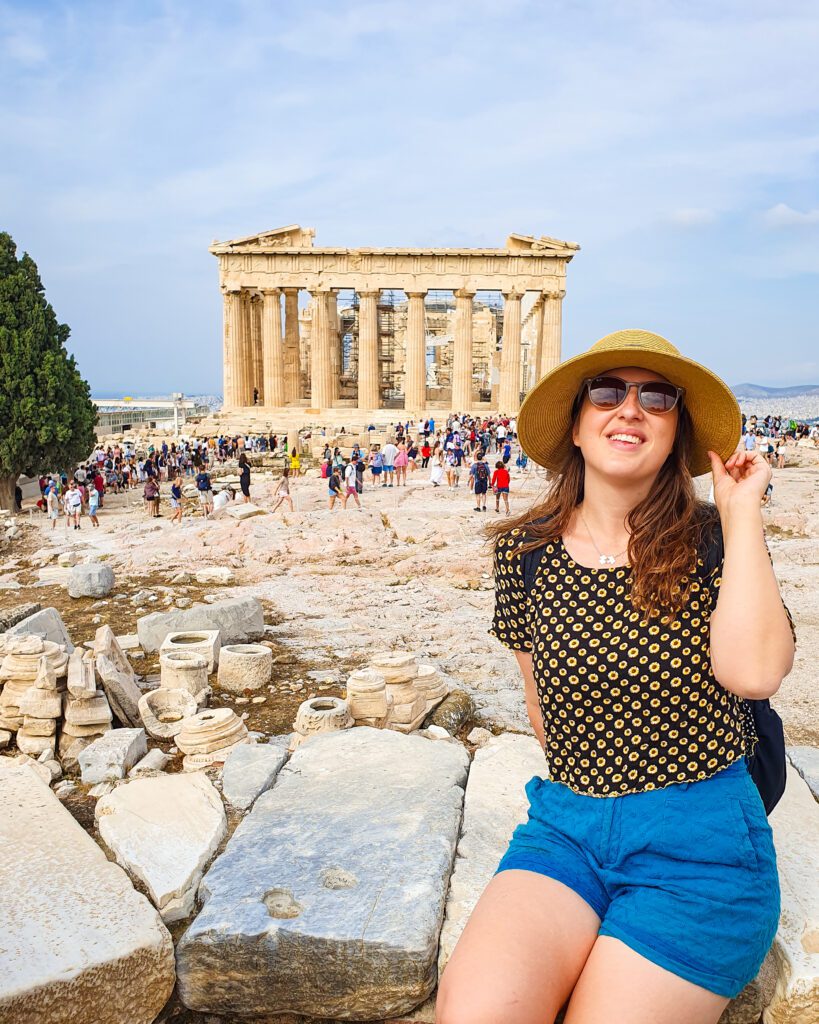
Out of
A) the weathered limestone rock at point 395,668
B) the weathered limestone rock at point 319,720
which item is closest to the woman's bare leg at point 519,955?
the weathered limestone rock at point 319,720

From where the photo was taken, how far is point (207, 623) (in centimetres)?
797

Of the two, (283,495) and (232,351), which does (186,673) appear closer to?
(283,495)

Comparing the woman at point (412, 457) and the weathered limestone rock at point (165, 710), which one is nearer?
the weathered limestone rock at point (165, 710)

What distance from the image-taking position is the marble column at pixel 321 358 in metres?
38.6

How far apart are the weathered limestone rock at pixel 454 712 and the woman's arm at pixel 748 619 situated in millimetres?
3638

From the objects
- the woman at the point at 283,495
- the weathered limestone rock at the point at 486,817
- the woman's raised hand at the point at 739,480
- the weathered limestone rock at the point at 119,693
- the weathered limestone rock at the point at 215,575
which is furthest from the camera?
the woman at the point at 283,495

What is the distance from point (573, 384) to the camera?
2514 millimetres

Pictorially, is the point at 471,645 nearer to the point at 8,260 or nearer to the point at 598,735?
the point at 598,735

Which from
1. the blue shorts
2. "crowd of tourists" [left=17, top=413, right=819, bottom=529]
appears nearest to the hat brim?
the blue shorts

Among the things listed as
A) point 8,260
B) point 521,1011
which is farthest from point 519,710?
point 8,260

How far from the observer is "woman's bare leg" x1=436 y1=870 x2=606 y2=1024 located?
1793 mm

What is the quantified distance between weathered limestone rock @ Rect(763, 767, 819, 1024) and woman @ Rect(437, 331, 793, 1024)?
1.13 feet

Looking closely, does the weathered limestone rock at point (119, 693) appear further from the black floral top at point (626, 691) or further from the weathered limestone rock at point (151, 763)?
the black floral top at point (626, 691)

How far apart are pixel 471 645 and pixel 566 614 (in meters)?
5.98
